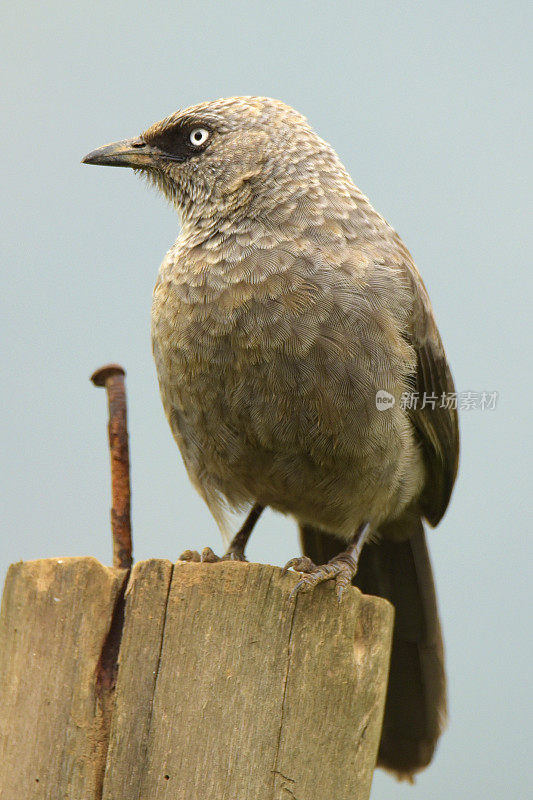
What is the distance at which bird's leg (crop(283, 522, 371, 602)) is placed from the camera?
292cm

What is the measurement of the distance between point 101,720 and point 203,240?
219 centimetres

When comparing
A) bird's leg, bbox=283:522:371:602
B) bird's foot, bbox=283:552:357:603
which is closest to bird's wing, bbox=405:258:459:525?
bird's leg, bbox=283:522:371:602

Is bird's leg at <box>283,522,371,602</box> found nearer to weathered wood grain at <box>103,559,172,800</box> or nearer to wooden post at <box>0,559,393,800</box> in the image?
wooden post at <box>0,559,393,800</box>

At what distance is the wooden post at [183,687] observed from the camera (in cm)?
265

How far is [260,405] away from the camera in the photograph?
150 inches

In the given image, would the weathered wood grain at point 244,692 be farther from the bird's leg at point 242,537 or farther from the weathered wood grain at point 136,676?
the bird's leg at point 242,537

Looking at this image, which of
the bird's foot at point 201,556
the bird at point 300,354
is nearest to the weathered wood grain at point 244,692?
the bird at point 300,354

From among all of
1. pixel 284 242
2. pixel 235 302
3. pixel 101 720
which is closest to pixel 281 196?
pixel 284 242

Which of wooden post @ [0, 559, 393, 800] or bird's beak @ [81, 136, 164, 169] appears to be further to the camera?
bird's beak @ [81, 136, 164, 169]

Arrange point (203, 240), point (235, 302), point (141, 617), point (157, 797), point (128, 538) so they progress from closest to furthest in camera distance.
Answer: point (157, 797)
point (141, 617)
point (128, 538)
point (235, 302)
point (203, 240)

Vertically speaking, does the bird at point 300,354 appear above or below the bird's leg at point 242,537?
above

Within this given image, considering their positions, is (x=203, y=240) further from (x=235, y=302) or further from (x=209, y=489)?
(x=209, y=489)

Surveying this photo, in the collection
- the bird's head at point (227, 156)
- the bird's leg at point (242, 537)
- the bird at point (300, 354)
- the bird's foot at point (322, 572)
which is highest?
the bird's head at point (227, 156)

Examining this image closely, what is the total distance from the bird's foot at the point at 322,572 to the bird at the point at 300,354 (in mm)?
13
